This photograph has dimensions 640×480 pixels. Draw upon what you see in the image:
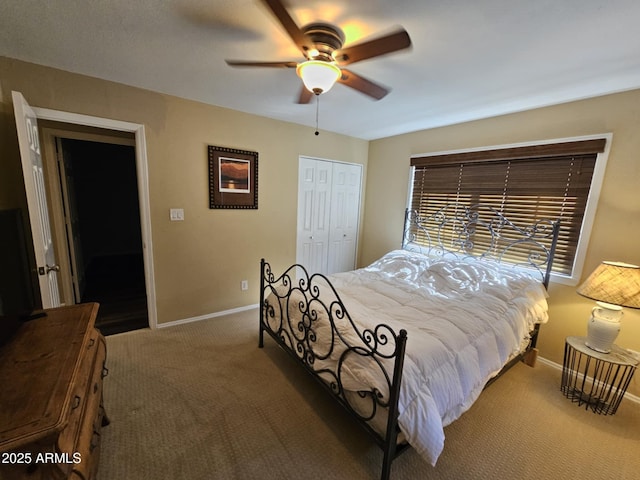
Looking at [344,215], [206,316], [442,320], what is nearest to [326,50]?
[442,320]

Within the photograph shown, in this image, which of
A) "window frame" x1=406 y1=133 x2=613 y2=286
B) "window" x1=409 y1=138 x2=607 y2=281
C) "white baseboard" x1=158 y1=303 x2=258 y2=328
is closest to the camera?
"window frame" x1=406 y1=133 x2=613 y2=286

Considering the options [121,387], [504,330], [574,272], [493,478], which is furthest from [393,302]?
[121,387]

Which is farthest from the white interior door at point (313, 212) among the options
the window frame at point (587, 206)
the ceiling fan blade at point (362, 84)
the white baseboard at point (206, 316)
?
the window frame at point (587, 206)

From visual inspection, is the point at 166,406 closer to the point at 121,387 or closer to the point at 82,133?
the point at 121,387

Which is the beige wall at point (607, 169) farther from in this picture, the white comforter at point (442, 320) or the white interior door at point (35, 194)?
the white interior door at point (35, 194)

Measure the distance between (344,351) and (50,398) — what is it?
1.27 metres

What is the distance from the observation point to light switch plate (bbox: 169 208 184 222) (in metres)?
2.83

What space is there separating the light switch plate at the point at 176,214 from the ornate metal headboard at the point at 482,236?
283 cm

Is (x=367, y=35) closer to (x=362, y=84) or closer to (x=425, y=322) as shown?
(x=362, y=84)

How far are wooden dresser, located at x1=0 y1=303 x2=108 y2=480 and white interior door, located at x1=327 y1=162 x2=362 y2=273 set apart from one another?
10.3ft

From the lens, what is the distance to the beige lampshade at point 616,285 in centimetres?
185

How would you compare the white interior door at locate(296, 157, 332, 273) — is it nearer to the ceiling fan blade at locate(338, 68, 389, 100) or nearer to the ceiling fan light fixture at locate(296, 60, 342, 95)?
the ceiling fan blade at locate(338, 68, 389, 100)

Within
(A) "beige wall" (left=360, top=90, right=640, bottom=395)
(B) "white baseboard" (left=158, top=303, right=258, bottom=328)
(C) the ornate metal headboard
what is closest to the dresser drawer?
(B) "white baseboard" (left=158, top=303, right=258, bottom=328)

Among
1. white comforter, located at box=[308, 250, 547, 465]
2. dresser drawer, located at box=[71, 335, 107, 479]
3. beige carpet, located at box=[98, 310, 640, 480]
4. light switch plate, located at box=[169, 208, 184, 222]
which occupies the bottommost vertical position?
beige carpet, located at box=[98, 310, 640, 480]
